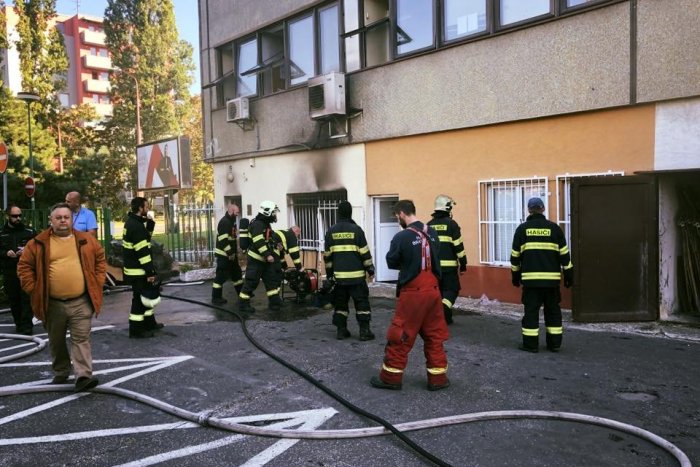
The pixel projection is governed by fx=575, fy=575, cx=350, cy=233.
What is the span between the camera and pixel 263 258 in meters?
9.19

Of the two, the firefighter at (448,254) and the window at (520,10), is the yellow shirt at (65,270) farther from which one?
the window at (520,10)

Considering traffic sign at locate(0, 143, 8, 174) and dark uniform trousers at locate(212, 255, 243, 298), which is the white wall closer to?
dark uniform trousers at locate(212, 255, 243, 298)

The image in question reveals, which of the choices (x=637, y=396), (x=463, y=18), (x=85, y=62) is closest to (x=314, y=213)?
(x=463, y=18)

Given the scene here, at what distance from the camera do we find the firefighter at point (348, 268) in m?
7.12

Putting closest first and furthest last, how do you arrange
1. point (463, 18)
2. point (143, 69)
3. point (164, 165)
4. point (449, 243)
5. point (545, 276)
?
point (545, 276) < point (449, 243) < point (463, 18) < point (164, 165) < point (143, 69)

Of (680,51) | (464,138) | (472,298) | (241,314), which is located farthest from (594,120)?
(241,314)

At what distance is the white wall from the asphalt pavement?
217 cm

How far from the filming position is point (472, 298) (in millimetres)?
9984

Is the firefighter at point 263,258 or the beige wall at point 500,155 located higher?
the beige wall at point 500,155

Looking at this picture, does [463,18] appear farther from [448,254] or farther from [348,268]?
[348,268]

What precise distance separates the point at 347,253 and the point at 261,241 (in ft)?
7.72

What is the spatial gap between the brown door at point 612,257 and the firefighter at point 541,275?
1528mm

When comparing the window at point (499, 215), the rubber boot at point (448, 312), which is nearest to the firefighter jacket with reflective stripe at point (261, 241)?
the rubber boot at point (448, 312)

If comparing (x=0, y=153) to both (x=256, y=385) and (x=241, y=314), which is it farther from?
(x=256, y=385)
